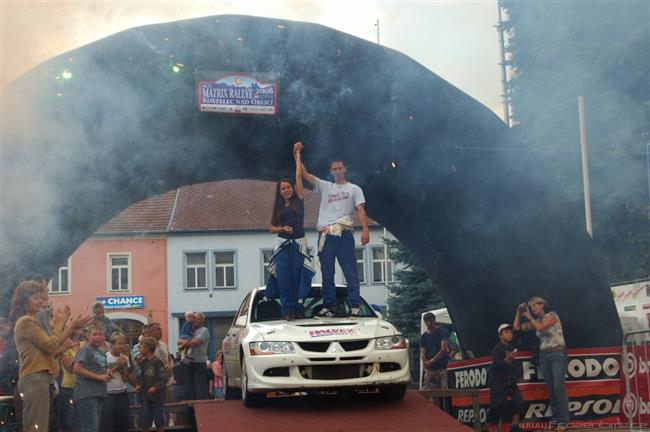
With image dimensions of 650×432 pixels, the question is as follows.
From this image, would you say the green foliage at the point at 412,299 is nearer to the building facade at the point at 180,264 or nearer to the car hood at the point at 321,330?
the building facade at the point at 180,264

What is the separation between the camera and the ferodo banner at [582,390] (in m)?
13.2

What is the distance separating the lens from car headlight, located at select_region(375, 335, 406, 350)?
10125 millimetres

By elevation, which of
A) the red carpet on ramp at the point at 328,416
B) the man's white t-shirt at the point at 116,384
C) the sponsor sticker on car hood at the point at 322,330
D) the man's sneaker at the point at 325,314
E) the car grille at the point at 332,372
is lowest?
the red carpet on ramp at the point at 328,416

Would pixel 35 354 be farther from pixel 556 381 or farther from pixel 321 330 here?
pixel 556 381

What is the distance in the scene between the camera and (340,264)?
1152cm

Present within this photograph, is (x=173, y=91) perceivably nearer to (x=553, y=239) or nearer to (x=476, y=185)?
(x=476, y=185)

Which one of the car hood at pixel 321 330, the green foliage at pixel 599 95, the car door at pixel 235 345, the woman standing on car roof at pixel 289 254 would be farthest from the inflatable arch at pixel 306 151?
the green foliage at pixel 599 95

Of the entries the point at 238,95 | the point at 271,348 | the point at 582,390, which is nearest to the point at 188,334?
the point at 238,95

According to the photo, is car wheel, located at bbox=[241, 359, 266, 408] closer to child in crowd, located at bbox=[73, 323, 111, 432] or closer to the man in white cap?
child in crowd, located at bbox=[73, 323, 111, 432]

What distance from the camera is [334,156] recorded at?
566 inches

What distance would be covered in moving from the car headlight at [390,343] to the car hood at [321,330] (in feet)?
0.17

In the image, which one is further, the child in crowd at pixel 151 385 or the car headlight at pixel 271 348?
the child in crowd at pixel 151 385

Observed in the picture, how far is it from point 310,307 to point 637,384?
4.77m

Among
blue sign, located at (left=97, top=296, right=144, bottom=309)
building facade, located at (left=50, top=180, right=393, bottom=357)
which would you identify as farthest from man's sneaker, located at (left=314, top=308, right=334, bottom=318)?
blue sign, located at (left=97, top=296, right=144, bottom=309)
